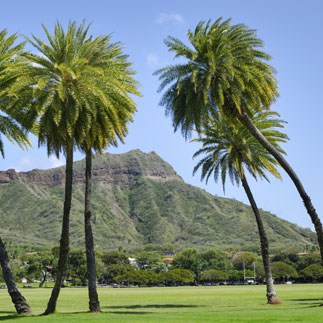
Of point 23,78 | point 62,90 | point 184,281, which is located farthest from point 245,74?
point 184,281

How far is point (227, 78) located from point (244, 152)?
1121cm

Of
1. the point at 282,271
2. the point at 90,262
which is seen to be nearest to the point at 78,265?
the point at 282,271

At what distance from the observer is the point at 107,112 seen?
33.3 m

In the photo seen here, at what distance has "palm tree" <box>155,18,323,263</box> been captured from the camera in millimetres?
34969

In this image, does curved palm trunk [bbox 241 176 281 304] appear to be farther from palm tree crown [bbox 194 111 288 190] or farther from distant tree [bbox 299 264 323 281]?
distant tree [bbox 299 264 323 281]

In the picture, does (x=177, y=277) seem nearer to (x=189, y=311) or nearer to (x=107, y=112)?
(x=189, y=311)

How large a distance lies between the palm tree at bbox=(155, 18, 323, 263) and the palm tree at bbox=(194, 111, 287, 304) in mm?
5920

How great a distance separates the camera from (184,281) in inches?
6649

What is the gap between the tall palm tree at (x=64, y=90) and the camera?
104 ft

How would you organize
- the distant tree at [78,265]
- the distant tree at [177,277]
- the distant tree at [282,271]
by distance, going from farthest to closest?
the distant tree at [78,265], the distant tree at [177,277], the distant tree at [282,271]

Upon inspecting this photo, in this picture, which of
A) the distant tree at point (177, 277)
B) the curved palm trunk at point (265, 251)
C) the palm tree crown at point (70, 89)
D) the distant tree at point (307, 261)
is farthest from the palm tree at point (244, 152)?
the distant tree at point (307, 261)

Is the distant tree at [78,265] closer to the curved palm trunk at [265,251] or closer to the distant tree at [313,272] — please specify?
the distant tree at [313,272]

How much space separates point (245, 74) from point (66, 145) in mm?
12623

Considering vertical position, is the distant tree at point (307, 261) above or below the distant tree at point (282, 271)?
above
